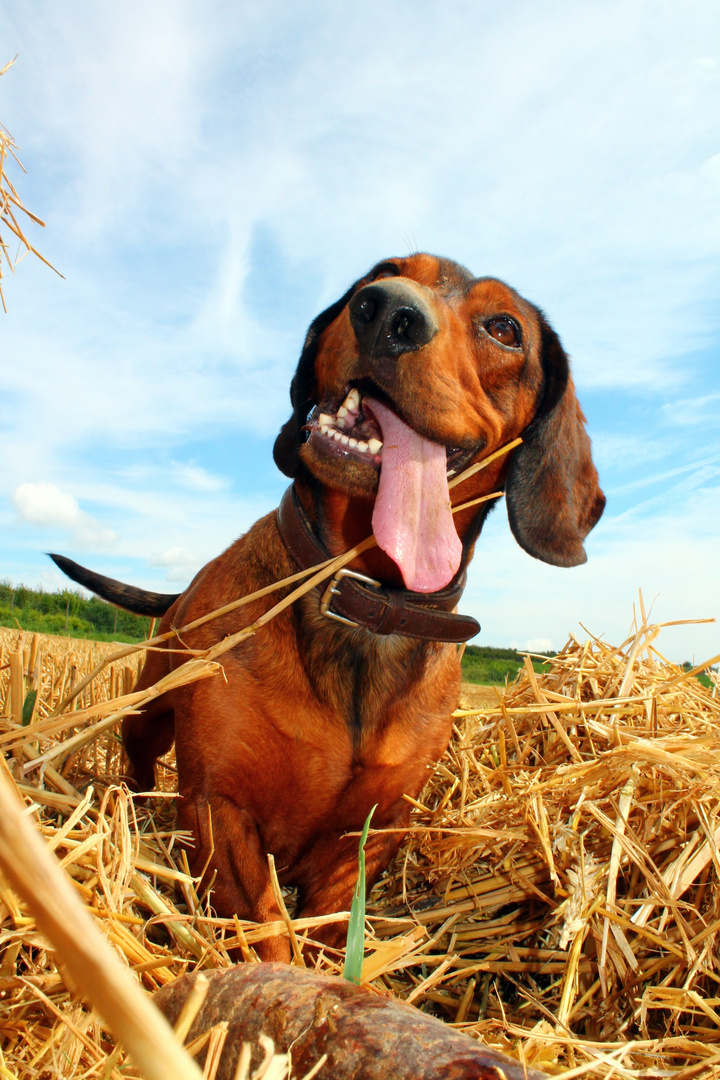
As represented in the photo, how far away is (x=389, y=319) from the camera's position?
8.32ft

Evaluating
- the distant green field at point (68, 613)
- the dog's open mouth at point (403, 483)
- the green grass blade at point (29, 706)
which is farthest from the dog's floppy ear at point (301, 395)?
the distant green field at point (68, 613)

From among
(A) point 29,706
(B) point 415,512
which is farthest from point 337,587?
(A) point 29,706

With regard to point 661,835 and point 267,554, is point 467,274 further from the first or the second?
point 661,835

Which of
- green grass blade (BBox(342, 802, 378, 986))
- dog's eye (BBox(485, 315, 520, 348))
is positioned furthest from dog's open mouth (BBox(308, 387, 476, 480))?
green grass blade (BBox(342, 802, 378, 986))

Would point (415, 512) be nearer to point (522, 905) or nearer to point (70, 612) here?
point (522, 905)

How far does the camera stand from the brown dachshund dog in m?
2.57

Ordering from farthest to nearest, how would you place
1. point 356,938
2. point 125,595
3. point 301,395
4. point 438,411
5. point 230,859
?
point 125,595, point 301,395, point 438,411, point 230,859, point 356,938

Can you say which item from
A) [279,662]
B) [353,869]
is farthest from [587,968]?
[279,662]

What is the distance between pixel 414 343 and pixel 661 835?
1.91 meters

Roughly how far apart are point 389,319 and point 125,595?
284 centimetres

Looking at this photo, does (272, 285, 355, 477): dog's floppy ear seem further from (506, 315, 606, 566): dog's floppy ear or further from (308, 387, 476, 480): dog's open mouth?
(506, 315, 606, 566): dog's floppy ear

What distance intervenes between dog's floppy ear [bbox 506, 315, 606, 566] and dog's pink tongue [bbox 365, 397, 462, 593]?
2.24ft

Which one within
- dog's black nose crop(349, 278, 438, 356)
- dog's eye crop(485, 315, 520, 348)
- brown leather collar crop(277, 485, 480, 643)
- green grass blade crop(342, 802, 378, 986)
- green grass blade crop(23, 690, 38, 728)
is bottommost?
green grass blade crop(342, 802, 378, 986)

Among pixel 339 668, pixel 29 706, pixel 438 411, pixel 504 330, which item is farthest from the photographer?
pixel 504 330
